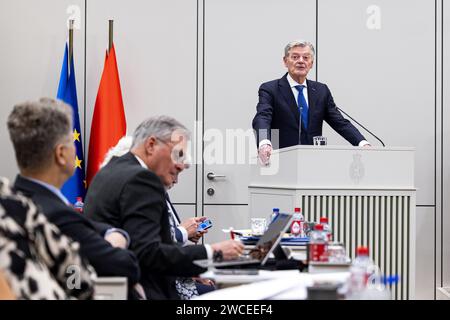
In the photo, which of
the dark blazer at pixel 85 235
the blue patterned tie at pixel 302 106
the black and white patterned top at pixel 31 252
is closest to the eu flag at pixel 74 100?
the blue patterned tie at pixel 302 106

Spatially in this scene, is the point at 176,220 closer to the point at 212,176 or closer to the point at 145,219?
the point at 145,219

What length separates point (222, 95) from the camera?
709 centimetres

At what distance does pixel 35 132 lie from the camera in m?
2.17

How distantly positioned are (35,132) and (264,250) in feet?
3.57

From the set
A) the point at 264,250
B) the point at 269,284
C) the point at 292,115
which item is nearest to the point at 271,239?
the point at 264,250

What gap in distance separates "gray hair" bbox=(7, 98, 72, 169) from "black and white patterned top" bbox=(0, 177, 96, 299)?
0.88 feet

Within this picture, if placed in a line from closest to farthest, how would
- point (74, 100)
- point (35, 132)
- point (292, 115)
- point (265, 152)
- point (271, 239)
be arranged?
point (35, 132) → point (271, 239) → point (265, 152) → point (292, 115) → point (74, 100)

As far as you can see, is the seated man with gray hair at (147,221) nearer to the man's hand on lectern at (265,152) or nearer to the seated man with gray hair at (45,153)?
the seated man with gray hair at (45,153)

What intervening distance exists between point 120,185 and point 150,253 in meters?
0.29

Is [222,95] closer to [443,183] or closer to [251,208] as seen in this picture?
[251,208]

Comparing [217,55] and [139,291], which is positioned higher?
[217,55]

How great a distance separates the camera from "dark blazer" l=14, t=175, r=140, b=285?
2.17m

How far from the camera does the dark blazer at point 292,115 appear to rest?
5.94 metres
